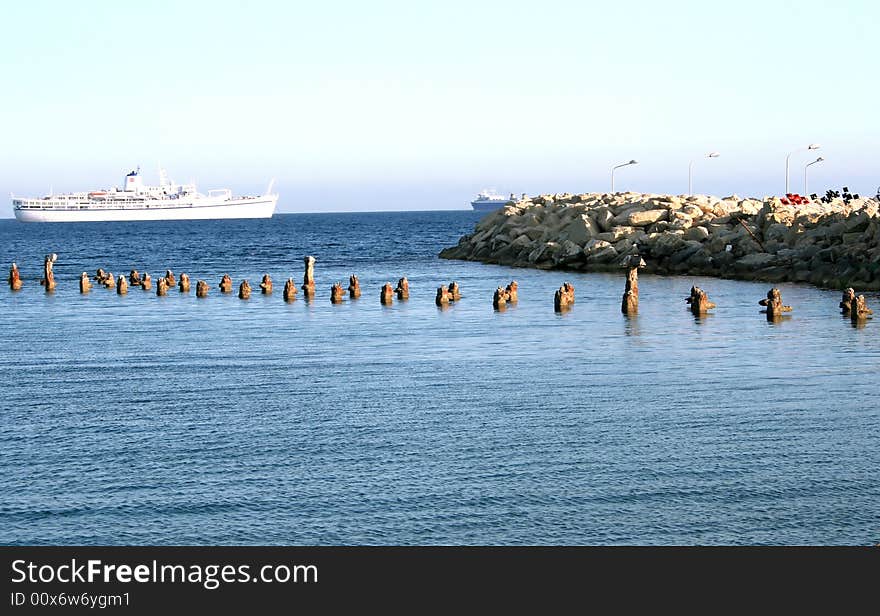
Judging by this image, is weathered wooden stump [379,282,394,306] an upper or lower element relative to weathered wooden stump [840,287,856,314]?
lower

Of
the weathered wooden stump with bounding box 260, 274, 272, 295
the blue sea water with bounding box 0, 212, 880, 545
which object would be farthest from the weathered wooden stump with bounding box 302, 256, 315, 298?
the blue sea water with bounding box 0, 212, 880, 545

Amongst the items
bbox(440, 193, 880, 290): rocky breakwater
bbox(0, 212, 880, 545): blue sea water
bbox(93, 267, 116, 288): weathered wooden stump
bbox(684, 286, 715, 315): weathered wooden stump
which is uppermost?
bbox(440, 193, 880, 290): rocky breakwater

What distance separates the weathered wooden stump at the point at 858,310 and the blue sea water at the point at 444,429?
1.10 meters

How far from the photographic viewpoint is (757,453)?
1977 centimetres

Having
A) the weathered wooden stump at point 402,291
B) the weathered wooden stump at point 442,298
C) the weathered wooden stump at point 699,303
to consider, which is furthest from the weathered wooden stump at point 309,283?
the weathered wooden stump at point 699,303

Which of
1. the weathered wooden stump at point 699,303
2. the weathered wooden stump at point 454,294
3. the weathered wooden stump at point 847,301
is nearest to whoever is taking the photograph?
the weathered wooden stump at point 847,301

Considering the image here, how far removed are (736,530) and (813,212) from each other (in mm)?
55109

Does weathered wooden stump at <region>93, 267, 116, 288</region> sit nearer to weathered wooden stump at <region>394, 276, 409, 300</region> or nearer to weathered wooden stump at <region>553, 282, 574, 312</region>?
weathered wooden stump at <region>394, 276, 409, 300</region>

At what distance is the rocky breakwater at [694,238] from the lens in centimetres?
5391

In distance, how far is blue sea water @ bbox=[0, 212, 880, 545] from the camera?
52.9ft

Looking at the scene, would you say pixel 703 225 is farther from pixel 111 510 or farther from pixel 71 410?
pixel 111 510

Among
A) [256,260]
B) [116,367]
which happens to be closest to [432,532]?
[116,367]

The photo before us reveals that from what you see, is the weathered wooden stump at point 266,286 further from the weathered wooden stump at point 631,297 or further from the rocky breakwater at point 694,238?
the rocky breakwater at point 694,238

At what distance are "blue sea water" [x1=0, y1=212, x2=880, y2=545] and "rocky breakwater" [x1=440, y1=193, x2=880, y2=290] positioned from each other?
11.8m
